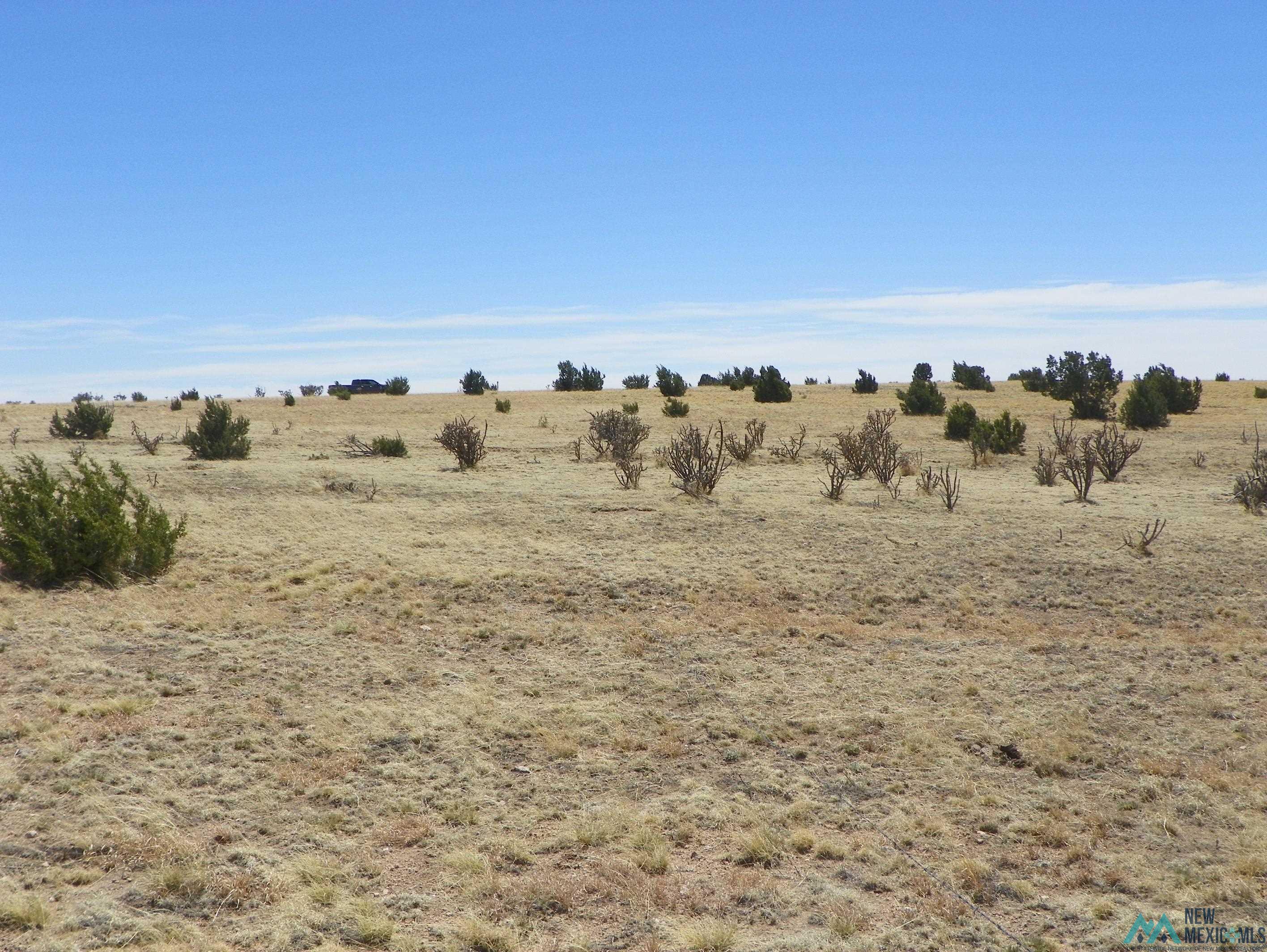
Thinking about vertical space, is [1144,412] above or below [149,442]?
above

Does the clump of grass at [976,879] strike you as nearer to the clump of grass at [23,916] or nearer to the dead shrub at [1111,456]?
the clump of grass at [23,916]

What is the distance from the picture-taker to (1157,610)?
10.5m

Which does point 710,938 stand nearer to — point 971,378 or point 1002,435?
point 1002,435

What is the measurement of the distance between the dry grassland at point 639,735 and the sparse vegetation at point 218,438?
6952mm

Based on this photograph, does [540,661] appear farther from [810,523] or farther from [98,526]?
[810,523]

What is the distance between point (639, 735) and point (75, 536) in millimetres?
7024

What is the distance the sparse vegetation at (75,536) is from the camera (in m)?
10.5

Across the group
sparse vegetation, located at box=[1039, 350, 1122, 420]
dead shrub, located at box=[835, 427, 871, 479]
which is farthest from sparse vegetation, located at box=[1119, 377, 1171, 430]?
dead shrub, located at box=[835, 427, 871, 479]

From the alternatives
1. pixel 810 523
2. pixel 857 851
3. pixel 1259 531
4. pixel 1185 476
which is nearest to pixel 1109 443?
pixel 1185 476

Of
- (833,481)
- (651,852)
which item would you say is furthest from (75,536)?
(833,481)

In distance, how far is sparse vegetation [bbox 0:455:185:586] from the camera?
34.6 ft

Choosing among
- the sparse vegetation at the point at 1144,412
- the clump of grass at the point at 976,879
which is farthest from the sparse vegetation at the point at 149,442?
the sparse vegetation at the point at 1144,412

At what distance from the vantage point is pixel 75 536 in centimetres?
1061

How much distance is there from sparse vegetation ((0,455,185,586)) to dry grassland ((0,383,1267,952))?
43 cm
